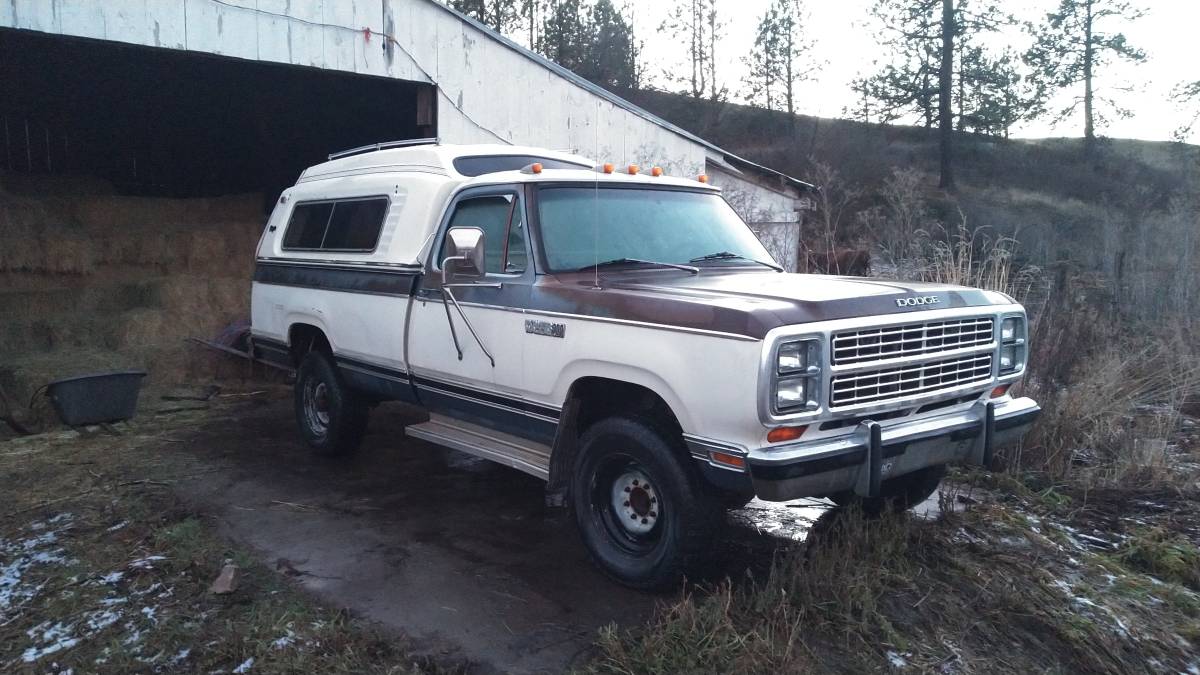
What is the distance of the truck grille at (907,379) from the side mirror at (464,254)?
2.11 m

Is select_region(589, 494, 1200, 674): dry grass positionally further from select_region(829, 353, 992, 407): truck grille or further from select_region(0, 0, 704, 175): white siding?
select_region(0, 0, 704, 175): white siding

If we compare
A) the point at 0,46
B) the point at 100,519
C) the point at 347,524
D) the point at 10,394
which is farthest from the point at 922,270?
the point at 0,46

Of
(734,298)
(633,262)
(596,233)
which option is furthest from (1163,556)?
(596,233)

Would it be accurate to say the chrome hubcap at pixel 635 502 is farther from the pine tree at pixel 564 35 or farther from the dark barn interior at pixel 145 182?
the pine tree at pixel 564 35

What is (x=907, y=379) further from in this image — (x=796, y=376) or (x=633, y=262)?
(x=633, y=262)

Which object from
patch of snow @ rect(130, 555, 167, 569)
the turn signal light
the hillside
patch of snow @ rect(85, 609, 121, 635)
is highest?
the hillside

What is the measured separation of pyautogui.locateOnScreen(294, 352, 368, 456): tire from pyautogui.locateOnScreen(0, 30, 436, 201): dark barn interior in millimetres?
3818

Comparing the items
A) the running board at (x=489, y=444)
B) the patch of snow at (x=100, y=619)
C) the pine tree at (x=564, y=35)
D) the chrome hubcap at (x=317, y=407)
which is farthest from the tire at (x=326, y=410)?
the pine tree at (x=564, y=35)

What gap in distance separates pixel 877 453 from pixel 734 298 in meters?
0.98

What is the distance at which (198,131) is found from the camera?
47.8 feet

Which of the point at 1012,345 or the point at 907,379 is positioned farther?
the point at 1012,345

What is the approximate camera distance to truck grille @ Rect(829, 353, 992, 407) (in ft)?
14.4

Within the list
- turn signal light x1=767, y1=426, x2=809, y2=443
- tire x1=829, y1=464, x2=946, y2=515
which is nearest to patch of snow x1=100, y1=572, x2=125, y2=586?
turn signal light x1=767, y1=426, x2=809, y2=443

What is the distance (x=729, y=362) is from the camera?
13.7 ft
